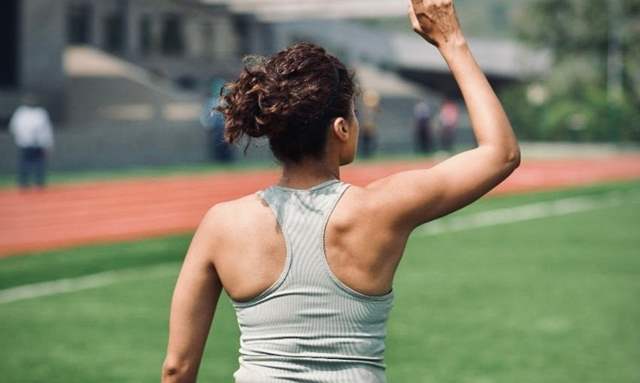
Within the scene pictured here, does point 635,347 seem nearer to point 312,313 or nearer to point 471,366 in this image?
point 471,366

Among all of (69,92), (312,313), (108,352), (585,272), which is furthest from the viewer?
(69,92)

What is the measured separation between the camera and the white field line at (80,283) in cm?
1239

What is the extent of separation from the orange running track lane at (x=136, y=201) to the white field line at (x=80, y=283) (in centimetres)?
241

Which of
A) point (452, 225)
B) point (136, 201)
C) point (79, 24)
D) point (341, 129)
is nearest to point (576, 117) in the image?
point (79, 24)

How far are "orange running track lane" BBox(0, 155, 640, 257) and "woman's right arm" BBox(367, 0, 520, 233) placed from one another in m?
13.2

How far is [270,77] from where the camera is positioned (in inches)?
123

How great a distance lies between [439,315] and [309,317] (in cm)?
793

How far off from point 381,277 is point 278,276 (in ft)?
0.79

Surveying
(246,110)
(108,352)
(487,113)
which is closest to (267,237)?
(246,110)

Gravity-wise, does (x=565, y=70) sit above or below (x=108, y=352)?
below

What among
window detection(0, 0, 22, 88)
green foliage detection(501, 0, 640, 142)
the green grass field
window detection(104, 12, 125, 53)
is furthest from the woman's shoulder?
green foliage detection(501, 0, 640, 142)

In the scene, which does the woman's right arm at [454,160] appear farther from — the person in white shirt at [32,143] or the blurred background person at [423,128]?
the blurred background person at [423,128]

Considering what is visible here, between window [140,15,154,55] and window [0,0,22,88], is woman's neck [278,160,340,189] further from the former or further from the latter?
window [140,15,154,55]

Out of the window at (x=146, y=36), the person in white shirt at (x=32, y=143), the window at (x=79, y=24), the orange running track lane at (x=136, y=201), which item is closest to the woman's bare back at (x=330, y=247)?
the orange running track lane at (x=136, y=201)
